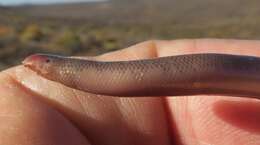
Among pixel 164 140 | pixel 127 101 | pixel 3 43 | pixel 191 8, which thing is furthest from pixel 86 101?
pixel 191 8

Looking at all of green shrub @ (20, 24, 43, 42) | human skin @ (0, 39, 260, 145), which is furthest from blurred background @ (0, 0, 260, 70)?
human skin @ (0, 39, 260, 145)

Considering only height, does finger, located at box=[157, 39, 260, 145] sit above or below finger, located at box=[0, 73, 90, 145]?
below

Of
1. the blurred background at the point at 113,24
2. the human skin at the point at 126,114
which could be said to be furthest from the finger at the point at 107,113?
the blurred background at the point at 113,24

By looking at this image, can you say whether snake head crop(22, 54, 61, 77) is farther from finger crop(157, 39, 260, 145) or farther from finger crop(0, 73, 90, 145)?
finger crop(157, 39, 260, 145)

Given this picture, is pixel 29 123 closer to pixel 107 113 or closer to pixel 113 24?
pixel 107 113

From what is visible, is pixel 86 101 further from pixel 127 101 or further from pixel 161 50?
pixel 161 50

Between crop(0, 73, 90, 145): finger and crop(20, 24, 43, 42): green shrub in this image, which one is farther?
crop(20, 24, 43, 42): green shrub
